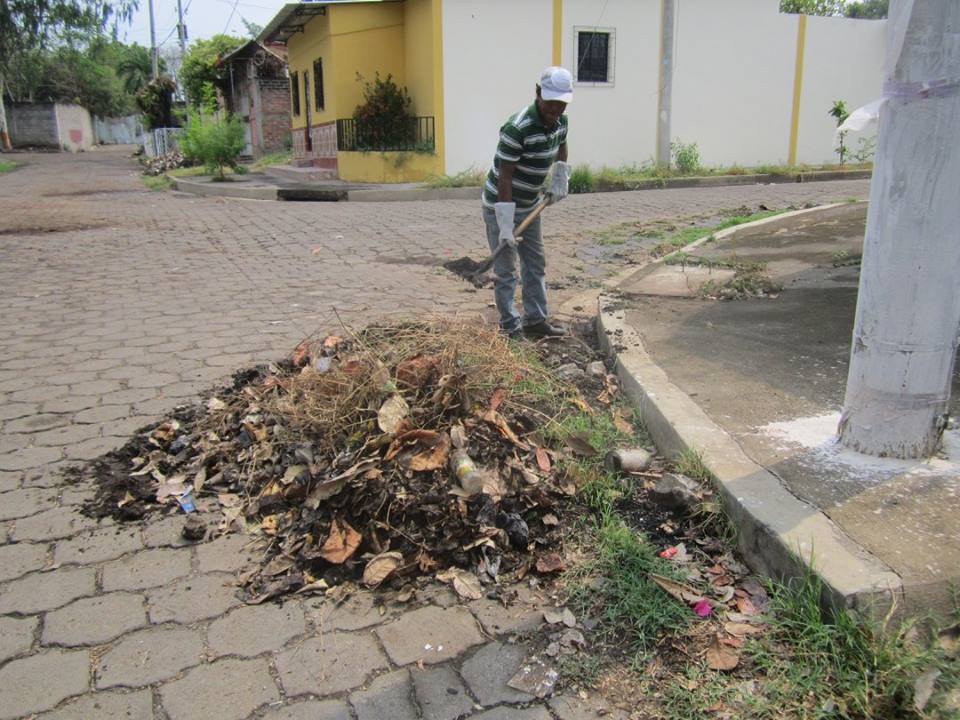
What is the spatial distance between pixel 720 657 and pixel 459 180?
14.1 m

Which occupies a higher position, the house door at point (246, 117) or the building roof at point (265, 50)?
the building roof at point (265, 50)

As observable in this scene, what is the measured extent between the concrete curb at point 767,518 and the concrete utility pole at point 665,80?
14448 millimetres

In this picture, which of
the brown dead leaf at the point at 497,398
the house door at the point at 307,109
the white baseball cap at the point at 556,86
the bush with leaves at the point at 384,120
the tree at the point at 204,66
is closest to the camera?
the brown dead leaf at the point at 497,398

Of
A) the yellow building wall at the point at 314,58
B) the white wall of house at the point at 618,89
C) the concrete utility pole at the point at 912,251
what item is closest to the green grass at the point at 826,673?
the concrete utility pole at the point at 912,251

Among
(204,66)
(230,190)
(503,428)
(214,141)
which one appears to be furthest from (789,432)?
(204,66)

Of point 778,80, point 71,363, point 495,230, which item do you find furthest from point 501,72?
point 71,363

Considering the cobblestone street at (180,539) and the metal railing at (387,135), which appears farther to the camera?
the metal railing at (387,135)

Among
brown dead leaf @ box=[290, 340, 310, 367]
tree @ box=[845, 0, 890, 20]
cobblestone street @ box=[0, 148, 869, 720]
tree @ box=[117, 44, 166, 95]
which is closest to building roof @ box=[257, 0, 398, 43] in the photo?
cobblestone street @ box=[0, 148, 869, 720]

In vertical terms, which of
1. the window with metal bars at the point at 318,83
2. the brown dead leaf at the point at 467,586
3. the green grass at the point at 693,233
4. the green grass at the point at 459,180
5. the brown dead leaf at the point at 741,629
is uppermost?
the window with metal bars at the point at 318,83

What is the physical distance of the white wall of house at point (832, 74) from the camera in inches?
711

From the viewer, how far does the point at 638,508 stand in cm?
277

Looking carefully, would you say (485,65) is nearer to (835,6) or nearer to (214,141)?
(214,141)

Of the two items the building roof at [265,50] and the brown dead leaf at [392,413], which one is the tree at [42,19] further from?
the brown dead leaf at [392,413]

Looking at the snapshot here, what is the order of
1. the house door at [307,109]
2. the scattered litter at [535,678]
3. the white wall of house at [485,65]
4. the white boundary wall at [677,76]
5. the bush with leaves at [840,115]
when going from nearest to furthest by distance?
the scattered litter at [535,678]
the white wall of house at [485,65]
the white boundary wall at [677,76]
the bush with leaves at [840,115]
the house door at [307,109]
